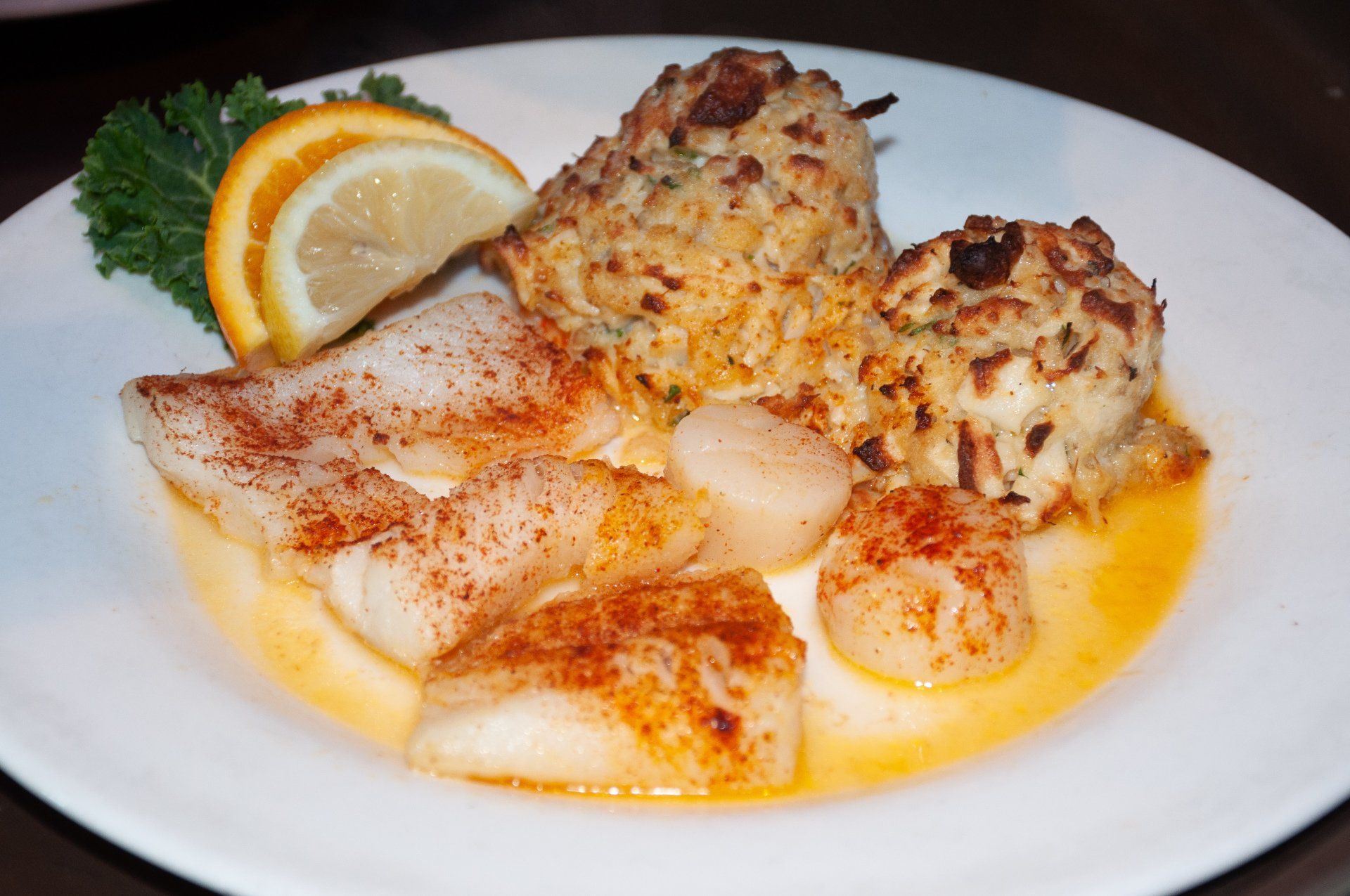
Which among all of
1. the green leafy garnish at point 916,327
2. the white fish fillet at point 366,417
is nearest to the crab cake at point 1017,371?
the green leafy garnish at point 916,327

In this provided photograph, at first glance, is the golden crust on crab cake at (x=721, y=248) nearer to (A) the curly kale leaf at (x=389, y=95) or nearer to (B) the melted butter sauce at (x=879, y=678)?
(B) the melted butter sauce at (x=879, y=678)

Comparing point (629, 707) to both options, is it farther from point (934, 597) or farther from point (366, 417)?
point (366, 417)

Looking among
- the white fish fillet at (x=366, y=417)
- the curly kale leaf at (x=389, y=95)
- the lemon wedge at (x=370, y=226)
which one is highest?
the curly kale leaf at (x=389, y=95)

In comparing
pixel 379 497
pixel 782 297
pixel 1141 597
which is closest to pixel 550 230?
pixel 782 297

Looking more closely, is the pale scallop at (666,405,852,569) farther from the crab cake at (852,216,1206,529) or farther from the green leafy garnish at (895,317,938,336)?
the green leafy garnish at (895,317,938,336)

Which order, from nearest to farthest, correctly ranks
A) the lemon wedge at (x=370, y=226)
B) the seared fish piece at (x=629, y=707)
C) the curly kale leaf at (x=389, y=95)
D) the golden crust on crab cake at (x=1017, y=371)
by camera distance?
the seared fish piece at (x=629, y=707) → the golden crust on crab cake at (x=1017, y=371) → the lemon wedge at (x=370, y=226) → the curly kale leaf at (x=389, y=95)

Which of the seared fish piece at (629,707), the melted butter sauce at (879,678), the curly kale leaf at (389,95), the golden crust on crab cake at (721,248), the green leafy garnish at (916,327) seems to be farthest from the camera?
the curly kale leaf at (389,95)
